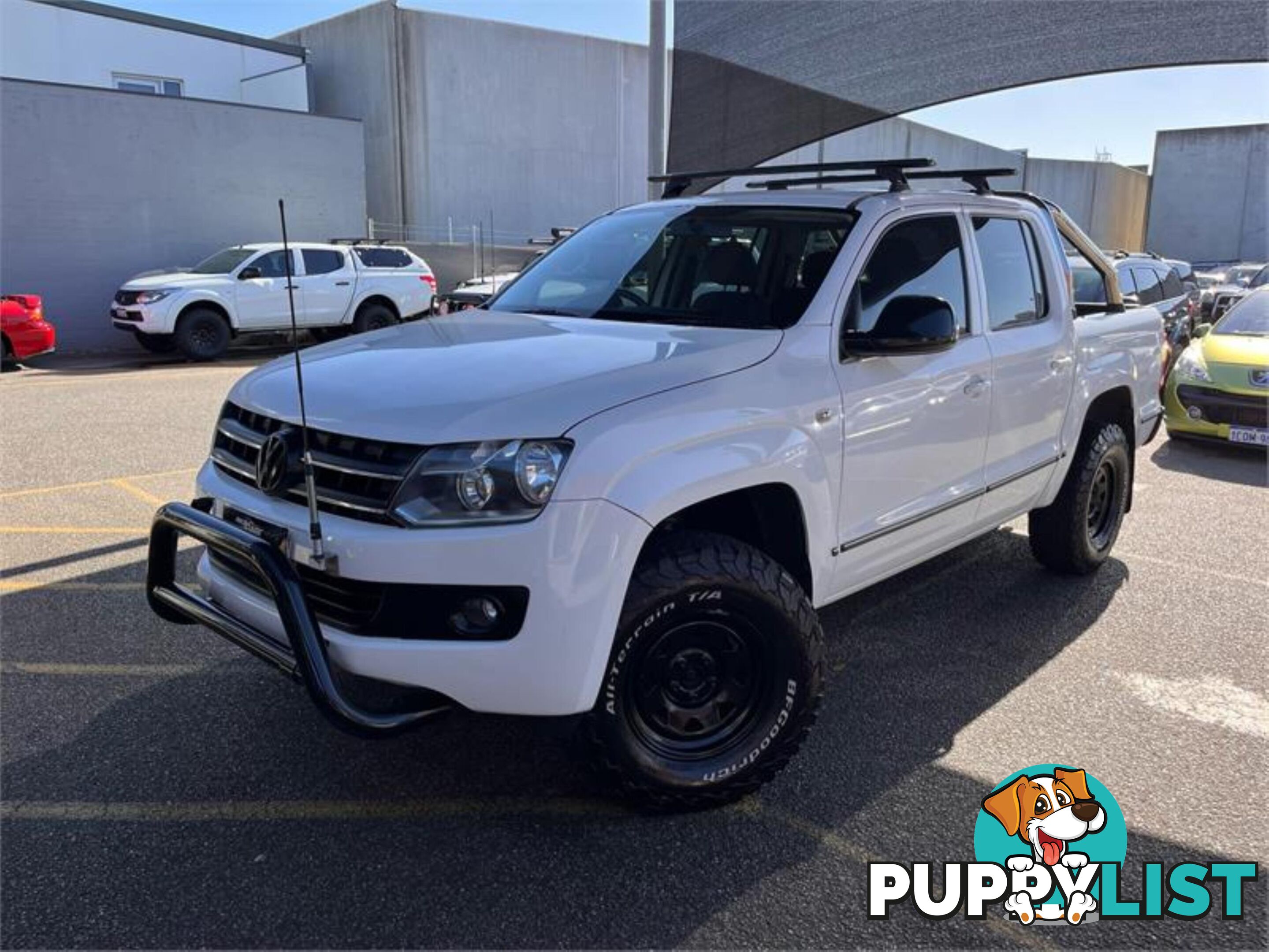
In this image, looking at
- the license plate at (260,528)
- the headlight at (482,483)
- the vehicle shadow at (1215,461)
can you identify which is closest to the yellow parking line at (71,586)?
the license plate at (260,528)

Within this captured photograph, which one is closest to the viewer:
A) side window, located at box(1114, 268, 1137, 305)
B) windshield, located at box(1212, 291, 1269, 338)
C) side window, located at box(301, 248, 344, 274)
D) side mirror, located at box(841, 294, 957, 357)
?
side mirror, located at box(841, 294, 957, 357)

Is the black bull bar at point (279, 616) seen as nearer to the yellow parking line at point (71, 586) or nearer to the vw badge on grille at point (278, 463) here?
the vw badge on grille at point (278, 463)

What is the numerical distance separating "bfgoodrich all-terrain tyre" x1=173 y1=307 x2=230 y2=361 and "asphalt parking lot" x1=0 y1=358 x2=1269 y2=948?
1113 cm

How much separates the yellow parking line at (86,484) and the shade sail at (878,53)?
14.6 feet

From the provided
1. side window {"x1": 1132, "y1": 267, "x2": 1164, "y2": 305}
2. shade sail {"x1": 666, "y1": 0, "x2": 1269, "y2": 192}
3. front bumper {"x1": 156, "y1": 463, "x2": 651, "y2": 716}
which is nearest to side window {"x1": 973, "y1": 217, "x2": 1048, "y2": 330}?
front bumper {"x1": 156, "y1": 463, "x2": 651, "y2": 716}

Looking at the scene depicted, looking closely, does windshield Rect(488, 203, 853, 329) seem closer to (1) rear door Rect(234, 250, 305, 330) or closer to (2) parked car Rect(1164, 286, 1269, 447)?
(2) parked car Rect(1164, 286, 1269, 447)

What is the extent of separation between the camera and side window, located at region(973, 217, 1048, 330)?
173 inches

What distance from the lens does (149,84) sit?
2370 cm

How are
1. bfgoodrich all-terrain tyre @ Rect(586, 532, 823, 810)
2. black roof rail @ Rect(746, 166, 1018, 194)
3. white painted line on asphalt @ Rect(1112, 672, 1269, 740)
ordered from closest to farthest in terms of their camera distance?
bfgoodrich all-terrain tyre @ Rect(586, 532, 823, 810) < white painted line on asphalt @ Rect(1112, 672, 1269, 740) < black roof rail @ Rect(746, 166, 1018, 194)

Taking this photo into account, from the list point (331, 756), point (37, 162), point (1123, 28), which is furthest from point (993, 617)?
point (37, 162)

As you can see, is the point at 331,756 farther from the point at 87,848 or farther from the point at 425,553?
the point at 425,553

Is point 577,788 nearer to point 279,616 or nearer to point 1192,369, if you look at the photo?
point 279,616

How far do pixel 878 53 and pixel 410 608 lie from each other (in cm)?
761

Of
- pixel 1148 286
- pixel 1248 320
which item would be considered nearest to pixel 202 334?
pixel 1148 286
